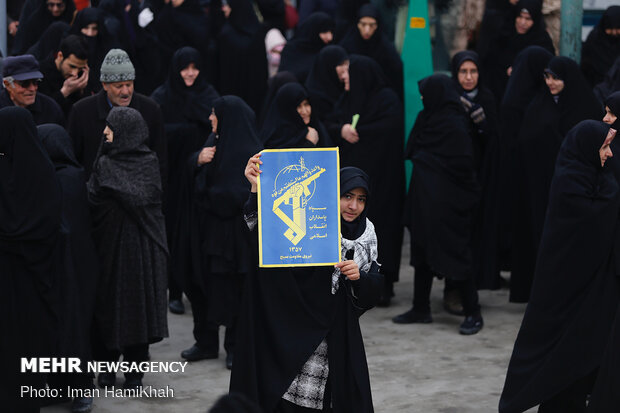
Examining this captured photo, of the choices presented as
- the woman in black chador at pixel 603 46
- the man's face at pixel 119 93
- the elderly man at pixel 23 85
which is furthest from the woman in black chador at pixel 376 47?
the elderly man at pixel 23 85

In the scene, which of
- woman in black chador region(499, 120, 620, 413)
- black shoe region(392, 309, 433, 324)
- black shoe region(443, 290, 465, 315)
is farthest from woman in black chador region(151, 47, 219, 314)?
woman in black chador region(499, 120, 620, 413)

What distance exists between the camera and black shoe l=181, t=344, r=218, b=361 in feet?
25.4

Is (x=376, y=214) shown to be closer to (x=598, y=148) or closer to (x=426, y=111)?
(x=426, y=111)

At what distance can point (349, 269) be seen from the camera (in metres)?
4.97

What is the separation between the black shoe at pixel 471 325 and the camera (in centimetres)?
845

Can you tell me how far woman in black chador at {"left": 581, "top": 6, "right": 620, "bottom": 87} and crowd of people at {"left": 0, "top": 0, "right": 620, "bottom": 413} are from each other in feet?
0.07

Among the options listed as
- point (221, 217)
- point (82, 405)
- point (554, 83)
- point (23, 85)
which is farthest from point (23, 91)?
→ point (554, 83)

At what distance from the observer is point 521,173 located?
9.11 meters

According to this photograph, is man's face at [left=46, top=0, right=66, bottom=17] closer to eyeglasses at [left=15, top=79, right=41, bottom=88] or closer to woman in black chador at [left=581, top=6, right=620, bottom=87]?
eyeglasses at [left=15, top=79, right=41, bottom=88]

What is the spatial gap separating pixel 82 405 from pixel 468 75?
3.98 m

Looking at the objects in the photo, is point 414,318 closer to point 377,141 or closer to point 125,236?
Result: point 377,141

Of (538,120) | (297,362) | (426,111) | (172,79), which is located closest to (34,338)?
(297,362)

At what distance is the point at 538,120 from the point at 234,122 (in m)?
2.67
